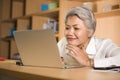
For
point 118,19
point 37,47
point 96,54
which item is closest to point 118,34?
point 118,19

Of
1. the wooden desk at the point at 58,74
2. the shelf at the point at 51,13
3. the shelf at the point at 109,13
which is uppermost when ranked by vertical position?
the shelf at the point at 51,13

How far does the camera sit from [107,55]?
1719 millimetres

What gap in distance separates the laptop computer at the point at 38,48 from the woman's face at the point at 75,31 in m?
0.48

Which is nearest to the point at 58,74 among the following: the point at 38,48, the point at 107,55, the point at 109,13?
the point at 38,48

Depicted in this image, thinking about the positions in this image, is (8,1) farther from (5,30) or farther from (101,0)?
(101,0)

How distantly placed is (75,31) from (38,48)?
1.88 ft

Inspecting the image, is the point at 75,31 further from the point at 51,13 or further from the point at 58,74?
the point at 51,13

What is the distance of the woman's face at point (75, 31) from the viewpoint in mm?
1759

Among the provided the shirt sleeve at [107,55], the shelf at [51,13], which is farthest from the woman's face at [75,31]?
the shelf at [51,13]

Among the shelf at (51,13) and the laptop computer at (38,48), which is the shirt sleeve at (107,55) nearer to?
the laptop computer at (38,48)

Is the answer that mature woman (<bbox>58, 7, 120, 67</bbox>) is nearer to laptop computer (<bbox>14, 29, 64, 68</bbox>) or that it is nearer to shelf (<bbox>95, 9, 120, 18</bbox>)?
laptop computer (<bbox>14, 29, 64, 68</bbox>)

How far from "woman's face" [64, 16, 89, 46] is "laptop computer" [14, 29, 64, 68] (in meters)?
0.48

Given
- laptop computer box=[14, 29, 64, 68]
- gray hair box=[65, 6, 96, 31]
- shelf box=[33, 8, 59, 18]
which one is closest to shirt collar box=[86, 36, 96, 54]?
gray hair box=[65, 6, 96, 31]

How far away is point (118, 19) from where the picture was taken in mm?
2547
